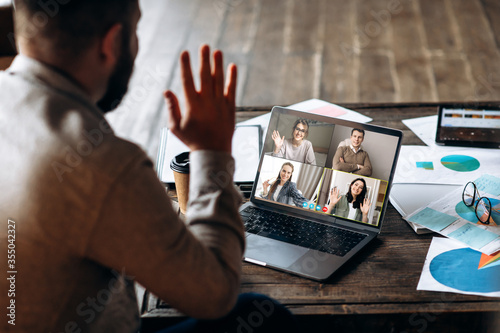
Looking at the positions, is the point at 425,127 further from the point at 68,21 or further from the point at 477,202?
the point at 68,21

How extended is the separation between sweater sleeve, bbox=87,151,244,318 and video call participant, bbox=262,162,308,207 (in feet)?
1.32

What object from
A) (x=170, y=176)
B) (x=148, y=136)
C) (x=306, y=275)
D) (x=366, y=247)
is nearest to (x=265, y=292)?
(x=306, y=275)

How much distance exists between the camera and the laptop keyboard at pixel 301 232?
43.0 inches

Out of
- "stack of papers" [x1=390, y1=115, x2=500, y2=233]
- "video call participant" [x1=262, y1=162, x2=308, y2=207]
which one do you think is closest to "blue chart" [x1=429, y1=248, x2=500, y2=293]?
"stack of papers" [x1=390, y1=115, x2=500, y2=233]

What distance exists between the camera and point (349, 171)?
1160mm

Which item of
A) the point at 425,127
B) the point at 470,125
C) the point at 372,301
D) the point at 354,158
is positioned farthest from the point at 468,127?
the point at 372,301

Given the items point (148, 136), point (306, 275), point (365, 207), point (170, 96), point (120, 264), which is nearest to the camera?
point (120, 264)

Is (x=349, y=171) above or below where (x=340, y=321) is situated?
above

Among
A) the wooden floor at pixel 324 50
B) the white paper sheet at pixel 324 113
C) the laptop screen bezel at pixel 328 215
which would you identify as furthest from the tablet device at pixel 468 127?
the wooden floor at pixel 324 50

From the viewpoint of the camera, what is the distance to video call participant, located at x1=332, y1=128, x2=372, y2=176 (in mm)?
1148

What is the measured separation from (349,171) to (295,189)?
13 centimetres

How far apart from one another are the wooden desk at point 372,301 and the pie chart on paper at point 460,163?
0.37m

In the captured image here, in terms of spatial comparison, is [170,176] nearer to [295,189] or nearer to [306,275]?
[295,189]

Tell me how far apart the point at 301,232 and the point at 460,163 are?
527 mm
